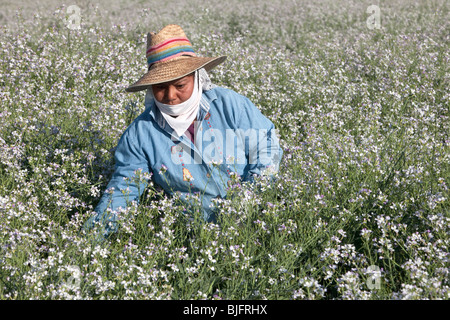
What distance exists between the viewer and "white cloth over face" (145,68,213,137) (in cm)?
396

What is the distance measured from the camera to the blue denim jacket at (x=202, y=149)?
160 inches

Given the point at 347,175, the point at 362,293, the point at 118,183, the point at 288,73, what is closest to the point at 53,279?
the point at 118,183

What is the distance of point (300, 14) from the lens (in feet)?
39.6

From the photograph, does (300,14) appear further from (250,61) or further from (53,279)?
(53,279)

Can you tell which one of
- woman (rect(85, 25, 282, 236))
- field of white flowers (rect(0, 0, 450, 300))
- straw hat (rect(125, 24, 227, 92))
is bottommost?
field of white flowers (rect(0, 0, 450, 300))

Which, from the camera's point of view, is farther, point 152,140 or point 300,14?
point 300,14

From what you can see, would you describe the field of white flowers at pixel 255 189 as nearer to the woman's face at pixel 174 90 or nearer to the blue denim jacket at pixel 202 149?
the blue denim jacket at pixel 202 149

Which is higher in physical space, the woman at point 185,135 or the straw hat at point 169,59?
the straw hat at point 169,59

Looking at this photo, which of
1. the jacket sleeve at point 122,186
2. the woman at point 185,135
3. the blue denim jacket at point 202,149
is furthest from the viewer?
the blue denim jacket at point 202,149

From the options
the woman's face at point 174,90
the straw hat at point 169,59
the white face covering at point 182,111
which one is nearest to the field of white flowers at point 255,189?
the white face covering at point 182,111

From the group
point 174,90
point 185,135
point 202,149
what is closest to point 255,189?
point 202,149

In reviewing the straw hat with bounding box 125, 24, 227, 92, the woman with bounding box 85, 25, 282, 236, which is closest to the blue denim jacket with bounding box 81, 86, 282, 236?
the woman with bounding box 85, 25, 282, 236

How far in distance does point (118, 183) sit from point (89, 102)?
7.89 ft

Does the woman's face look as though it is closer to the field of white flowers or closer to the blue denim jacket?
the blue denim jacket
